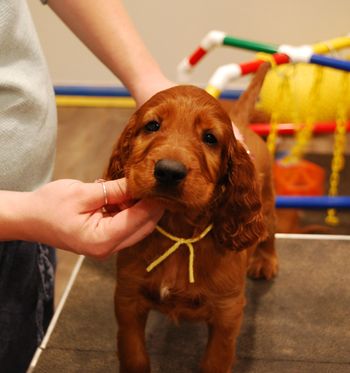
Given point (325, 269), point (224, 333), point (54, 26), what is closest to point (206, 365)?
point (224, 333)

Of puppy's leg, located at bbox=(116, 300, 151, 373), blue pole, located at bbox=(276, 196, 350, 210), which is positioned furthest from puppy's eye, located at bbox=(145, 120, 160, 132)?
blue pole, located at bbox=(276, 196, 350, 210)

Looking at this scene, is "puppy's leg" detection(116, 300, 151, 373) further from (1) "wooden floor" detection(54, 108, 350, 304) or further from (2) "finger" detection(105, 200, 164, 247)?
(1) "wooden floor" detection(54, 108, 350, 304)

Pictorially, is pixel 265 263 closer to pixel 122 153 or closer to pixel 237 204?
pixel 237 204

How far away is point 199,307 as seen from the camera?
1.13 m

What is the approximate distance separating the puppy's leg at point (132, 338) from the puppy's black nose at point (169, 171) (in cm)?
40

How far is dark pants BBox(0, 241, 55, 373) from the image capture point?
116 cm

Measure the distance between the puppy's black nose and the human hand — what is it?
8cm

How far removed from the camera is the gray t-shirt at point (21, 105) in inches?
38.2

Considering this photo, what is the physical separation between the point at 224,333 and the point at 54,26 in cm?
324

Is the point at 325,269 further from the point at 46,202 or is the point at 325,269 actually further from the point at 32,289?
the point at 46,202

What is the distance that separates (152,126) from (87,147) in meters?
2.52

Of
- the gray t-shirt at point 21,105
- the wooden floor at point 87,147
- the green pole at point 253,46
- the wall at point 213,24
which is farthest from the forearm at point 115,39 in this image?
the wall at point 213,24

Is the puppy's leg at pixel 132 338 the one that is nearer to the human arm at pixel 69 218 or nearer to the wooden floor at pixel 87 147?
the human arm at pixel 69 218

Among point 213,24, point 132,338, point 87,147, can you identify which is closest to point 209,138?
point 132,338
